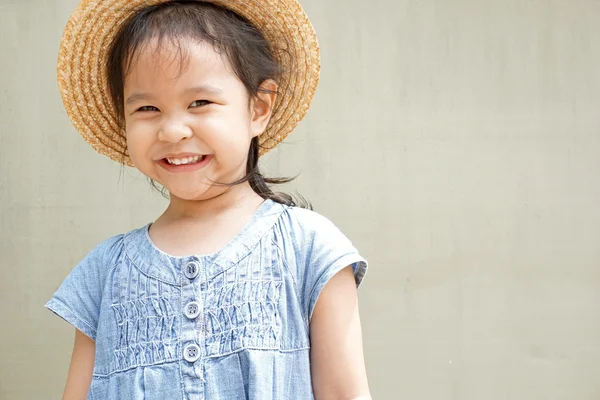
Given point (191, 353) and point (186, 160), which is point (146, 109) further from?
point (191, 353)

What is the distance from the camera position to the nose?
1675mm

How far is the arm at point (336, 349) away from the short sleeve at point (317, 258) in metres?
0.03

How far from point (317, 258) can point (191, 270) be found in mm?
265

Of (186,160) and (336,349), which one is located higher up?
(186,160)

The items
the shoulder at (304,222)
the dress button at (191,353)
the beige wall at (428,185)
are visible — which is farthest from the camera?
the beige wall at (428,185)

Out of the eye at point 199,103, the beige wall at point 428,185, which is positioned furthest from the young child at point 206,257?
the beige wall at point 428,185

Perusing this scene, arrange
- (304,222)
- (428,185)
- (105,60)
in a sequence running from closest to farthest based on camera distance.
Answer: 1. (304,222)
2. (105,60)
3. (428,185)

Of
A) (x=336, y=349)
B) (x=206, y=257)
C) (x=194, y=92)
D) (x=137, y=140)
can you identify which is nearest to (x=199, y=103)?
(x=194, y=92)

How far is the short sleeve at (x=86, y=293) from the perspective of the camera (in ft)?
6.00

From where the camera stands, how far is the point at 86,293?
6.08ft

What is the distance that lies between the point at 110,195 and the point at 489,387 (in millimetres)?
1420

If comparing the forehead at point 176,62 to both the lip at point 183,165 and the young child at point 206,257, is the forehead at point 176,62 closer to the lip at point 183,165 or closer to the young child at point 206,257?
the young child at point 206,257

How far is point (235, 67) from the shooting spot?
5.78ft

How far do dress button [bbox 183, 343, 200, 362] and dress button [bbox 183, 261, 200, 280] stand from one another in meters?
0.14
